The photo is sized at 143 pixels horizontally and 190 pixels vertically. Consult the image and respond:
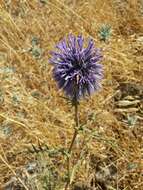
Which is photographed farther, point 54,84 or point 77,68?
point 54,84

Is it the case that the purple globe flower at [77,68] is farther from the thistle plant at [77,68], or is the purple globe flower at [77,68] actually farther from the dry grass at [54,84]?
the dry grass at [54,84]

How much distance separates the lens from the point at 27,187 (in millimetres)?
2092

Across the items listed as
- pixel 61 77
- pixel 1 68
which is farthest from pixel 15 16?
pixel 61 77

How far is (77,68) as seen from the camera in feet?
5.49

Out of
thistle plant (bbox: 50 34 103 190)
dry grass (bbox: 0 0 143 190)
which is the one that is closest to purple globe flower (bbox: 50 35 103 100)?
thistle plant (bbox: 50 34 103 190)

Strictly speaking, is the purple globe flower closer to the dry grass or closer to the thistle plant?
the thistle plant

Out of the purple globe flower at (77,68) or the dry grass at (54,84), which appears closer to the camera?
the purple globe flower at (77,68)

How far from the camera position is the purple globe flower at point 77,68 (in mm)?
1664

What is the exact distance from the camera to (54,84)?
270cm

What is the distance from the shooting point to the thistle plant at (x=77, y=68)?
166cm

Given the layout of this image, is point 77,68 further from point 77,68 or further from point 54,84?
point 54,84

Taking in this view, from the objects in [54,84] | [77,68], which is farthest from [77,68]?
[54,84]

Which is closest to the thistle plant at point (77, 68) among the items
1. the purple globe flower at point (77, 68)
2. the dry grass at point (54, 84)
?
the purple globe flower at point (77, 68)

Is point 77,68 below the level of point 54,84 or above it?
above
